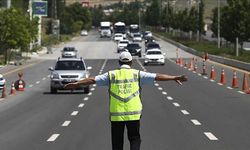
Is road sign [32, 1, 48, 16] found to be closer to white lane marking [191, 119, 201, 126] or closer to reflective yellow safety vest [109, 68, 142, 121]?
white lane marking [191, 119, 201, 126]

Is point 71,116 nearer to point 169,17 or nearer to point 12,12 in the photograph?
point 12,12

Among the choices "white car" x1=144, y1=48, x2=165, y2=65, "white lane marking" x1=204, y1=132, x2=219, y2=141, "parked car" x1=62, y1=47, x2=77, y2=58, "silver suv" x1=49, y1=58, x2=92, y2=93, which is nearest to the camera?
"white lane marking" x1=204, y1=132, x2=219, y2=141

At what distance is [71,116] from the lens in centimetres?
2009

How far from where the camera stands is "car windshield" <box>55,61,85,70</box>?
30.6m

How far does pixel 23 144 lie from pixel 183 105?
1063 cm

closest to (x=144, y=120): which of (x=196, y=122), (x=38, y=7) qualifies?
(x=196, y=122)

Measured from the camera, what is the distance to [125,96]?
8391mm

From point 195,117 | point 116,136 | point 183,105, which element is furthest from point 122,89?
point 183,105

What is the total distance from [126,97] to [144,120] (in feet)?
33.8

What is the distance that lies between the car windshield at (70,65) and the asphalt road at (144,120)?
3.72ft

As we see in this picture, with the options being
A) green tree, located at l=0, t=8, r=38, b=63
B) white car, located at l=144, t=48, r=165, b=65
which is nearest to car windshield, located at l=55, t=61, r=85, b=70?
white car, located at l=144, t=48, r=165, b=65

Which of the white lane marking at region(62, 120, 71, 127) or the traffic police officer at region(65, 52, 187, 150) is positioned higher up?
the traffic police officer at region(65, 52, 187, 150)

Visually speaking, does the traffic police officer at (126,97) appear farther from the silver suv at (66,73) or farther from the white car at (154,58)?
the white car at (154,58)

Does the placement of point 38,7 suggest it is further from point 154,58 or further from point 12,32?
point 154,58
